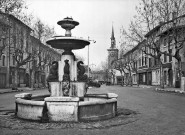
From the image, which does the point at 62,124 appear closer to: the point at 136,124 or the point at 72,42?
the point at 136,124

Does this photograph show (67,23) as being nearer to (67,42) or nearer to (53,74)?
(67,42)

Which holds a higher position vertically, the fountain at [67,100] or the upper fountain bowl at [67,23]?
the upper fountain bowl at [67,23]

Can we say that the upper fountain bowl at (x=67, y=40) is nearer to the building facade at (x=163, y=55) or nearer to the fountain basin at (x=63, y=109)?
the fountain basin at (x=63, y=109)

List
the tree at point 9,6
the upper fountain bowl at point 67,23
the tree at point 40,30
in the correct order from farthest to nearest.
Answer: the tree at point 40,30, the tree at point 9,6, the upper fountain bowl at point 67,23

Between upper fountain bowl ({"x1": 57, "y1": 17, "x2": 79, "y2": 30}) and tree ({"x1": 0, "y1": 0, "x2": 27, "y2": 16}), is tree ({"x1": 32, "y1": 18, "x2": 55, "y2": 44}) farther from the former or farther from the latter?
upper fountain bowl ({"x1": 57, "y1": 17, "x2": 79, "y2": 30})

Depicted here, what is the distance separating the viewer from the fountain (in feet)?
24.8

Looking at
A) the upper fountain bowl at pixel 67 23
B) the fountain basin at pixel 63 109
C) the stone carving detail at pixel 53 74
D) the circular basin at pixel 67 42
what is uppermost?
the upper fountain bowl at pixel 67 23

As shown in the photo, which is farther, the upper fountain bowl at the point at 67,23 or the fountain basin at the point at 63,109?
the upper fountain bowl at the point at 67,23

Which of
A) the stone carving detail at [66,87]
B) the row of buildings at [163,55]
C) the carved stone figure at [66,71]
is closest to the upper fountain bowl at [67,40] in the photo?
the carved stone figure at [66,71]

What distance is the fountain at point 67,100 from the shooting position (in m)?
7.55

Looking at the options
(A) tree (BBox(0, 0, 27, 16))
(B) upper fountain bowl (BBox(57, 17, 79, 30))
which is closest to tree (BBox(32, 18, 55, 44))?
(A) tree (BBox(0, 0, 27, 16))

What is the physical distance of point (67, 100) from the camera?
748 centimetres

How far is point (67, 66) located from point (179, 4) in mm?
21791

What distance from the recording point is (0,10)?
24.7m
